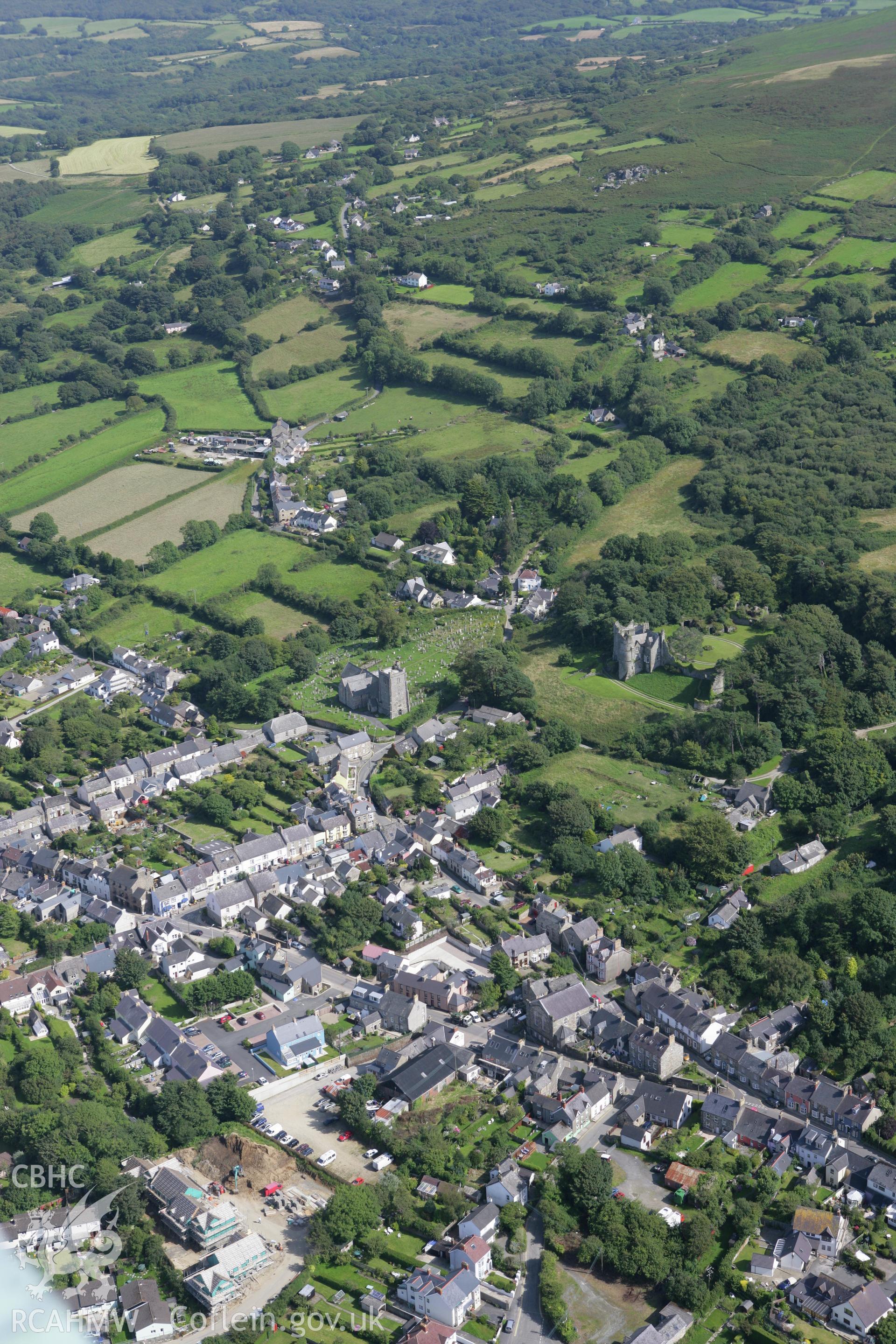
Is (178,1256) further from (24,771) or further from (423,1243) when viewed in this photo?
(24,771)

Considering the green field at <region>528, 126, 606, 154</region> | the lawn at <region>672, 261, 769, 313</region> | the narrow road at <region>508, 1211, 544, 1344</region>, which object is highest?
the green field at <region>528, 126, 606, 154</region>

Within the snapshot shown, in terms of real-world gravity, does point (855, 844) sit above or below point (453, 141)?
below

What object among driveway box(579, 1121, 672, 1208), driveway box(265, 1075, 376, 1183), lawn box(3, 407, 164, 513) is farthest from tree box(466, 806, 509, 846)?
lawn box(3, 407, 164, 513)

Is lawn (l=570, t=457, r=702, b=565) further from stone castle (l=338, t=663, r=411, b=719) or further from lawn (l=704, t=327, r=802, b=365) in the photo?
stone castle (l=338, t=663, r=411, b=719)

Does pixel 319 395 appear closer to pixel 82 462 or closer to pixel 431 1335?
pixel 82 462

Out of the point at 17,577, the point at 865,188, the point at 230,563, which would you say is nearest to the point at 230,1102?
the point at 230,563

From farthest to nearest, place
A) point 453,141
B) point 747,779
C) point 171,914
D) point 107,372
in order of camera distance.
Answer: point 453,141
point 107,372
point 747,779
point 171,914

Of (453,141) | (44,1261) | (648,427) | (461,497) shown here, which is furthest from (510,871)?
(453,141)
